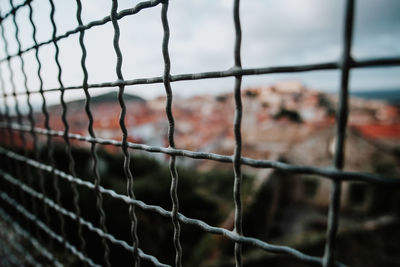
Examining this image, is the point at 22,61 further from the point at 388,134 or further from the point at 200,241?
the point at 388,134

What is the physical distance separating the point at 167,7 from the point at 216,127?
25.8m

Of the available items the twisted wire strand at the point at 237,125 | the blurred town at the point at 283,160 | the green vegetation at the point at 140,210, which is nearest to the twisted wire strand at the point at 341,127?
the twisted wire strand at the point at 237,125

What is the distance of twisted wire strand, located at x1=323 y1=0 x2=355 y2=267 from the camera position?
44 cm

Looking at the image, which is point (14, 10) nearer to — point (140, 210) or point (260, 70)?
point (260, 70)

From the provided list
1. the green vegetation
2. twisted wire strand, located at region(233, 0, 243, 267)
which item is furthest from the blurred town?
twisted wire strand, located at region(233, 0, 243, 267)

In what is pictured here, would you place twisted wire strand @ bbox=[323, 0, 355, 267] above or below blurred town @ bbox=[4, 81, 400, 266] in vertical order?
above

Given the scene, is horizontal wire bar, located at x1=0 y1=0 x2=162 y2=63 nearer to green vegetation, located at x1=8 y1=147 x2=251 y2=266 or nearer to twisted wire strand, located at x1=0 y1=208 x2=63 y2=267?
twisted wire strand, located at x1=0 y1=208 x2=63 y2=267

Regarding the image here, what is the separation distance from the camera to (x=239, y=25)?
2.02ft

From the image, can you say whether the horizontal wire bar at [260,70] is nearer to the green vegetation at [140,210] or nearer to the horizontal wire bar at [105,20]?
the horizontal wire bar at [105,20]

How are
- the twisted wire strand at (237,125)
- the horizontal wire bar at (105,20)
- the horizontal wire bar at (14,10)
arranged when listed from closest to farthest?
1. the twisted wire strand at (237,125)
2. the horizontal wire bar at (105,20)
3. the horizontal wire bar at (14,10)

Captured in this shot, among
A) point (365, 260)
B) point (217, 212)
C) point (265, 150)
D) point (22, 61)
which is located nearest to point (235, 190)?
point (22, 61)

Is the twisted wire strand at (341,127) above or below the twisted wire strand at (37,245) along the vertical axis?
above

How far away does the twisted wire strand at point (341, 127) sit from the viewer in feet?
1.45

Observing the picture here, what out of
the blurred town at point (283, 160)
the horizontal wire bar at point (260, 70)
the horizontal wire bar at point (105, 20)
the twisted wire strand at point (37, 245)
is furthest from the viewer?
the blurred town at point (283, 160)
